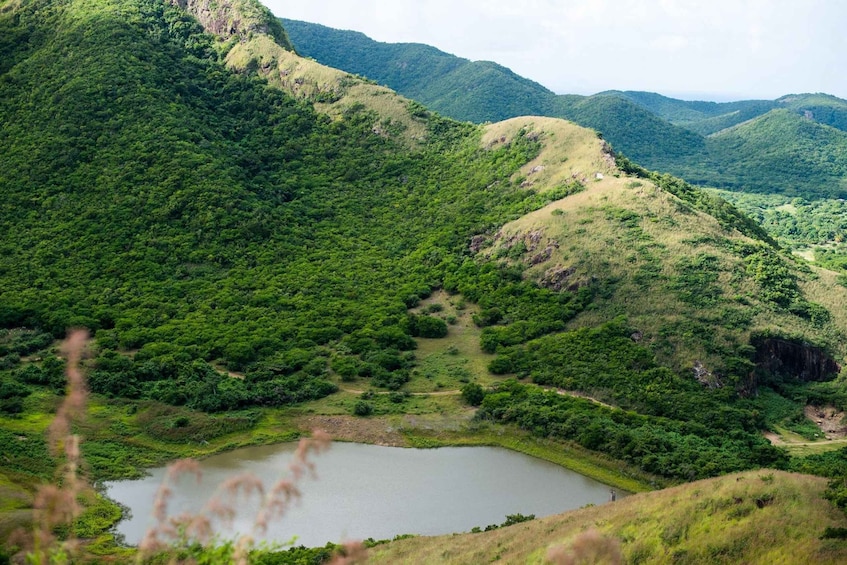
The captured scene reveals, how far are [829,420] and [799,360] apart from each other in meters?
6.70

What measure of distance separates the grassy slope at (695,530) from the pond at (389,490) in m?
4.47

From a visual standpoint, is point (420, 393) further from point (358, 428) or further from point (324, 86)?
point (324, 86)

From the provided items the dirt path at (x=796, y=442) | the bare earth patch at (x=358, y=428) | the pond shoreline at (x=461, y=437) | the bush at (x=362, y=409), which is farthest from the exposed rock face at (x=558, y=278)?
the bare earth patch at (x=358, y=428)

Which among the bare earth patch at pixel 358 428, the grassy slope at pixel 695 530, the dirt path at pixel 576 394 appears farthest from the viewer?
the dirt path at pixel 576 394

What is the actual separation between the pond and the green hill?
2.37 metres

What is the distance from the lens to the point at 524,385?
204 ft

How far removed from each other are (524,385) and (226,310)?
3026cm

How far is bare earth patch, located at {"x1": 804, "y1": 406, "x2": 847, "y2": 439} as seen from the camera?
5947cm

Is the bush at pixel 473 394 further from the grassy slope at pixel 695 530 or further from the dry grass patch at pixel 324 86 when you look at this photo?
the dry grass patch at pixel 324 86

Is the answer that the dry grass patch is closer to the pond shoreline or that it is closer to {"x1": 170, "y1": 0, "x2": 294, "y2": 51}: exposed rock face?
{"x1": 170, "y1": 0, "x2": 294, "y2": 51}: exposed rock face

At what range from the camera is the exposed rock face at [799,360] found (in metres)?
66.2

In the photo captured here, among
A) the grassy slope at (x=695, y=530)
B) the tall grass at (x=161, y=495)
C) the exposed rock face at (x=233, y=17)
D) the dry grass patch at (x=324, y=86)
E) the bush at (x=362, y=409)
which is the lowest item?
the bush at (x=362, y=409)

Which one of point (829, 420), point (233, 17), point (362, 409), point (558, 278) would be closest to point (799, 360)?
point (829, 420)

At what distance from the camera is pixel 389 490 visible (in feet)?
151
